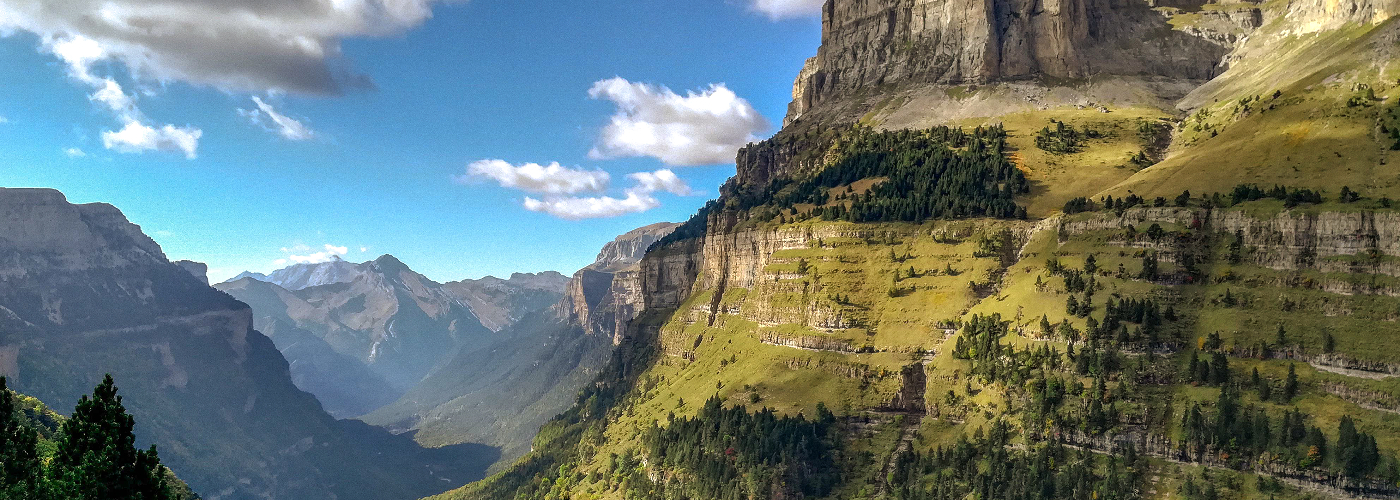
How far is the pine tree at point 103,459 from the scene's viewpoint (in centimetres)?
6191

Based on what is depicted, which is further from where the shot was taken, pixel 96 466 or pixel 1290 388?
pixel 1290 388

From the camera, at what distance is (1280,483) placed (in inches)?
4609

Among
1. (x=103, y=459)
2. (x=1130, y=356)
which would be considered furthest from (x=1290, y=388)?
(x=103, y=459)

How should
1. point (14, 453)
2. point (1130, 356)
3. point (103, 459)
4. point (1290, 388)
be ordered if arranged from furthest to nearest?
point (1130, 356)
point (1290, 388)
point (14, 453)
point (103, 459)

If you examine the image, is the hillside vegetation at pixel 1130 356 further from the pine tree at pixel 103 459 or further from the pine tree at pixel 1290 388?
the pine tree at pixel 103 459

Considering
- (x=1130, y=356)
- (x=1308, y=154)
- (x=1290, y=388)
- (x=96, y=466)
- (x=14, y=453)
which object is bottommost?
(x=14, y=453)

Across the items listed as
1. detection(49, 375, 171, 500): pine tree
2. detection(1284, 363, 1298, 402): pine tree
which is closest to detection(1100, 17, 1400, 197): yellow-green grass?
detection(1284, 363, 1298, 402): pine tree

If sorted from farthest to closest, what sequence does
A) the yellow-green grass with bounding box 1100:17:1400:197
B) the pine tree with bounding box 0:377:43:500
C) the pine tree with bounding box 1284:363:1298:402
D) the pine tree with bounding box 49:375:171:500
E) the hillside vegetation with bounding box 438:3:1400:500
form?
the yellow-green grass with bounding box 1100:17:1400:197 < the pine tree with bounding box 1284:363:1298:402 < the hillside vegetation with bounding box 438:3:1400:500 < the pine tree with bounding box 0:377:43:500 < the pine tree with bounding box 49:375:171:500

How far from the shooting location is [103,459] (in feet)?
205

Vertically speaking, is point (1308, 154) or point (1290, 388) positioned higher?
point (1308, 154)

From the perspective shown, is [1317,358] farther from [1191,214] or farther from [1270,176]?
[1270,176]

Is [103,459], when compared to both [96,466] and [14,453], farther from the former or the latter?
[14,453]

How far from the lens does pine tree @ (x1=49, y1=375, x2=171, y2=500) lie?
6191cm

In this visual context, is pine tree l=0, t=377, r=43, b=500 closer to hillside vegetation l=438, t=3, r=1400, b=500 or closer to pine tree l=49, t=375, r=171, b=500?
pine tree l=49, t=375, r=171, b=500
